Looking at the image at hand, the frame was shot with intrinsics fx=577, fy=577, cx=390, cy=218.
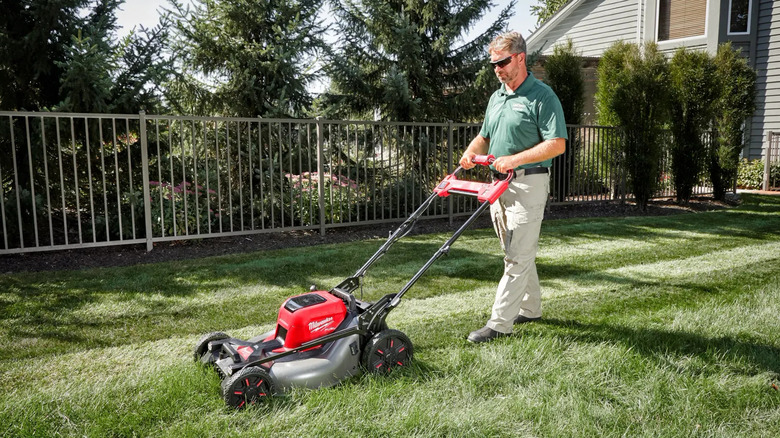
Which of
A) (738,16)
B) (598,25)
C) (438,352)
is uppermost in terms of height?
(598,25)

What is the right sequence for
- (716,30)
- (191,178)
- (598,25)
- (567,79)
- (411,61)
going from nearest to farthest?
(191,178) < (411,61) < (567,79) < (716,30) < (598,25)

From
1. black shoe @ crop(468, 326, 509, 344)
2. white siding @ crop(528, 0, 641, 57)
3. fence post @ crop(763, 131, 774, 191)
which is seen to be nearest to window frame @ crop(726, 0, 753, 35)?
white siding @ crop(528, 0, 641, 57)

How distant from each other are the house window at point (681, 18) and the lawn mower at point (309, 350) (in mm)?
16438

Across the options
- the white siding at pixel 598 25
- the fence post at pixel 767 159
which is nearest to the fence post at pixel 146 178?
the white siding at pixel 598 25

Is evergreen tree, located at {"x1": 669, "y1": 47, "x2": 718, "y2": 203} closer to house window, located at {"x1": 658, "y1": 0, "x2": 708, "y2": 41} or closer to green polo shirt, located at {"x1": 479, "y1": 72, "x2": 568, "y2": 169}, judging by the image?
house window, located at {"x1": 658, "y1": 0, "x2": 708, "y2": 41}

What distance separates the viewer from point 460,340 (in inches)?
140

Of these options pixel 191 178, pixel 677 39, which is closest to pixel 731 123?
Answer: pixel 677 39

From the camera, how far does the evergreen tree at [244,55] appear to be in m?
8.10

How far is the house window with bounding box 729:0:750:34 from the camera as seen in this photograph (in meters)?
15.5

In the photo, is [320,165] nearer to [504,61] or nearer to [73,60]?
[73,60]

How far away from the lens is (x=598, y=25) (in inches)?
727

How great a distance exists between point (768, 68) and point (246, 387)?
17.2 meters

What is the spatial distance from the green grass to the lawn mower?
0.08m

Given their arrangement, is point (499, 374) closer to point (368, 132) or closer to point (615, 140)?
point (368, 132)
